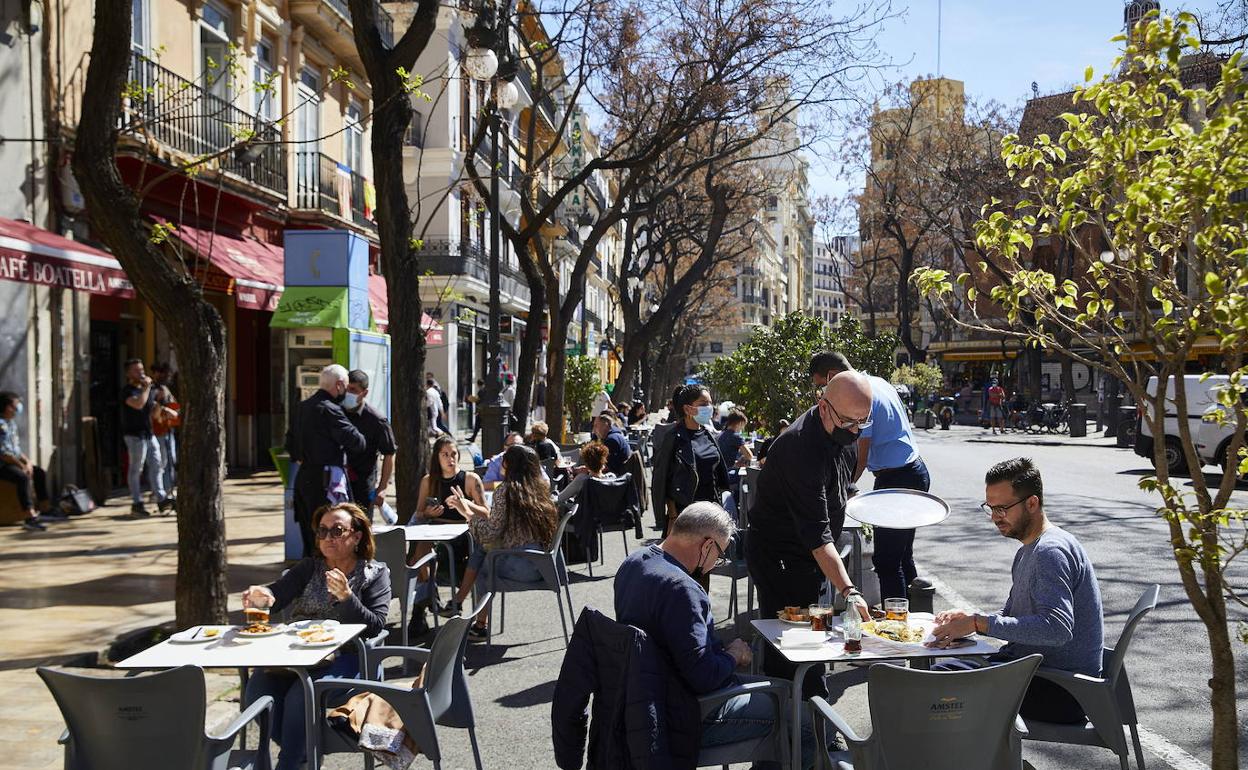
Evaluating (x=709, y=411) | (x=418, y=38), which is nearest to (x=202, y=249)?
(x=418, y=38)

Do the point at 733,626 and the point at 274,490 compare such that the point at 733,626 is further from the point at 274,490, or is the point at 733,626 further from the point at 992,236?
the point at 274,490

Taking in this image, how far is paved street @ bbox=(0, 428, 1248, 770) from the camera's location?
18.4 feet

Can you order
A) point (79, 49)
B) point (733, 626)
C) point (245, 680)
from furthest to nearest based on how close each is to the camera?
point (79, 49) → point (733, 626) → point (245, 680)

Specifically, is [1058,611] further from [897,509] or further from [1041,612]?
[897,509]

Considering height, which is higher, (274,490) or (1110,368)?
(1110,368)

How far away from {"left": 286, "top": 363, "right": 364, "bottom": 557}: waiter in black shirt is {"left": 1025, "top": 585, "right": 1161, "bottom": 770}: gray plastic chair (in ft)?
20.1

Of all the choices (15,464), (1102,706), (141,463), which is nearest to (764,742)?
(1102,706)

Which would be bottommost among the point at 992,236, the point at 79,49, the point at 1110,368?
the point at 1110,368

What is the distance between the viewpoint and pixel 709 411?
32.3 feet

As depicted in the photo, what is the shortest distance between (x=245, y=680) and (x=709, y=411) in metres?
5.38

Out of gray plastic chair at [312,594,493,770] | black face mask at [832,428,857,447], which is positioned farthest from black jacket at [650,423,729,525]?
gray plastic chair at [312,594,493,770]

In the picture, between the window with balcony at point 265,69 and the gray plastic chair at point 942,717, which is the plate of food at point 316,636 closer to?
the gray plastic chair at point 942,717

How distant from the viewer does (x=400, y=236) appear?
10195 mm

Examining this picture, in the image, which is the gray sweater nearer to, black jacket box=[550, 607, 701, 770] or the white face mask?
black jacket box=[550, 607, 701, 770]
